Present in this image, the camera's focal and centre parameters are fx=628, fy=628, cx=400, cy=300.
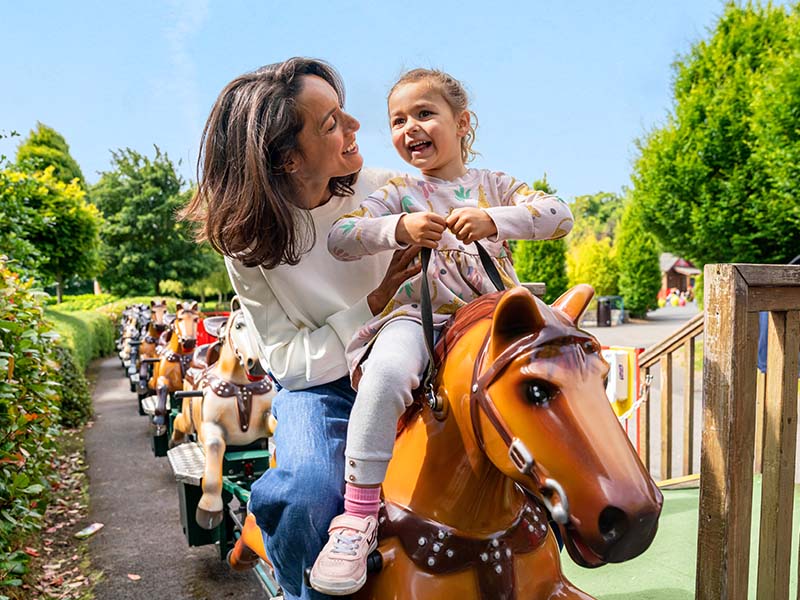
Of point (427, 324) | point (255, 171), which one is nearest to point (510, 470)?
point (427, 324)

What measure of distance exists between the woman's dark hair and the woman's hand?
277mm

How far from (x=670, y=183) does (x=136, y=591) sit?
12.8 metres

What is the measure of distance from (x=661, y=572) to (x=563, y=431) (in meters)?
2.63

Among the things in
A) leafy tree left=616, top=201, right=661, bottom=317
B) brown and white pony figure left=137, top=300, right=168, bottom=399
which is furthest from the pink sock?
leafy tree left=616, top=201, right=661, bottom=317

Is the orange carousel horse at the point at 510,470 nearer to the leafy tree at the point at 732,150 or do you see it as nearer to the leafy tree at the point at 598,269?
the leafy tree at the point at 732,150

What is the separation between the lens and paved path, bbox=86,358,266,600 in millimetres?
4398

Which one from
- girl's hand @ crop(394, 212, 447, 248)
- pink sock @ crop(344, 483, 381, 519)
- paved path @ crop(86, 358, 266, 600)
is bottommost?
paved path @ crop(86, 358, 266, 600)

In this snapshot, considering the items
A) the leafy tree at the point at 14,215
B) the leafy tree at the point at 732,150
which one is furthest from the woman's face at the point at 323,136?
the leafy tree at the point at 732,150

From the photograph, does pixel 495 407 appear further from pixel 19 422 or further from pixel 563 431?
pixel 19 422

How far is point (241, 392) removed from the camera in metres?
4.61

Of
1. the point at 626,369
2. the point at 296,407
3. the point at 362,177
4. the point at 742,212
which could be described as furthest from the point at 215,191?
the point at 742,212

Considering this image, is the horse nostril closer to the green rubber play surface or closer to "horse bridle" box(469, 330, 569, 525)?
"horse bridle" box(469, 330, 569, 525)

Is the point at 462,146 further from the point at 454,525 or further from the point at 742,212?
the point at 742,212

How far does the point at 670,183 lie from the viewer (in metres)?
13.6
